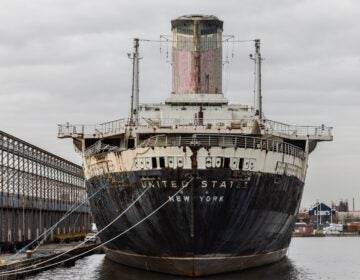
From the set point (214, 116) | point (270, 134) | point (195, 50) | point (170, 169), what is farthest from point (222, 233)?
point (195, 50)

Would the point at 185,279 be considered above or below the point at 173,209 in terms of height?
below

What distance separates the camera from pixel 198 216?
36.6 meters

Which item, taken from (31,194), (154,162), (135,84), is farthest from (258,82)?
(31,194)

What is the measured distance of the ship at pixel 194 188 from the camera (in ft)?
121

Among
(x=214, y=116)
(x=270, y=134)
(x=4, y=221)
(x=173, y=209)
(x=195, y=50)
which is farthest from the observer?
(x=4, y=221)

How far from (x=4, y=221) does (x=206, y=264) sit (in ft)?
85.7

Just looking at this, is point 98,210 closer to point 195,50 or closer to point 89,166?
point 89,166

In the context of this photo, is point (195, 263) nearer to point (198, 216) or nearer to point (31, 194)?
point (198, 216)

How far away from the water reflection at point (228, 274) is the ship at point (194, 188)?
1.34ft

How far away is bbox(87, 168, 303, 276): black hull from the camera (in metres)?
36.7

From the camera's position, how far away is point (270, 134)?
1746 inches

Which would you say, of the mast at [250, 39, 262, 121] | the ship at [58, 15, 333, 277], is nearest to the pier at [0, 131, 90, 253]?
the ship at [58, 15, 333, 277]

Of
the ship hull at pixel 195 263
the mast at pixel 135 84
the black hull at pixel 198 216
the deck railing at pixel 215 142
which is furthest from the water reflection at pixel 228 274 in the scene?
the mast at pixel 135 84

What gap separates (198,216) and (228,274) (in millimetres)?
4584
